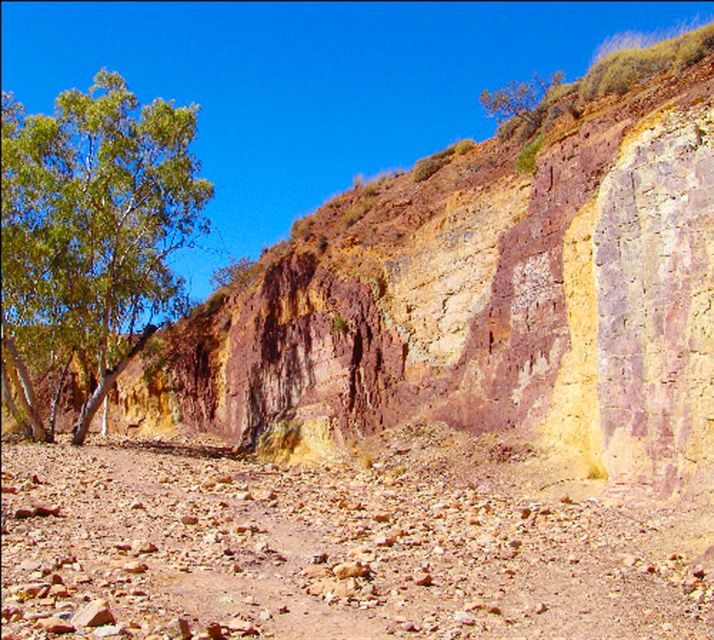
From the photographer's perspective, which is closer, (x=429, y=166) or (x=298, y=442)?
(x=298, y=442)

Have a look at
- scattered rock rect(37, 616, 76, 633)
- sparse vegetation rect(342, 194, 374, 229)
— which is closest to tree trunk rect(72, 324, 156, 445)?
sparse vegetation rect(342, 194, 374, 229)

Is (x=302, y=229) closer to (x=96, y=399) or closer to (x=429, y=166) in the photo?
(x=429, y=166)

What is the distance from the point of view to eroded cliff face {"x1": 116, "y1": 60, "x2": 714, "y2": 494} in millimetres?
12398

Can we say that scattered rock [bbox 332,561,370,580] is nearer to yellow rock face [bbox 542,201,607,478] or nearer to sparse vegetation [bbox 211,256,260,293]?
yellow rock face [bbox 542,201,607,478]

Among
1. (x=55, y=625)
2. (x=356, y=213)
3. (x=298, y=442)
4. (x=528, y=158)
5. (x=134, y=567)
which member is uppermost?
(x=356, y=213)

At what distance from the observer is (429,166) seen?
24.9 meters

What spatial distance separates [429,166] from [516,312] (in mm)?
9284

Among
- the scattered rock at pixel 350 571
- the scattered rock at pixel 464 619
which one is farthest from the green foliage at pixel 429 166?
the scattered rock at pixel 464 619

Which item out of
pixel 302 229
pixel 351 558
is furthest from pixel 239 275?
pixel 351 558

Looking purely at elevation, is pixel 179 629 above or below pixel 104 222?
below

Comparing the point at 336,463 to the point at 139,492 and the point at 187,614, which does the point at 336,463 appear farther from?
the point at 187,614

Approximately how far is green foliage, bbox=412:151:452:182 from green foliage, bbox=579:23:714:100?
5.91 metres

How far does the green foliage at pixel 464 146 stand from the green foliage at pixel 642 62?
5499 mm

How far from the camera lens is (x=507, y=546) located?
1037 cm
